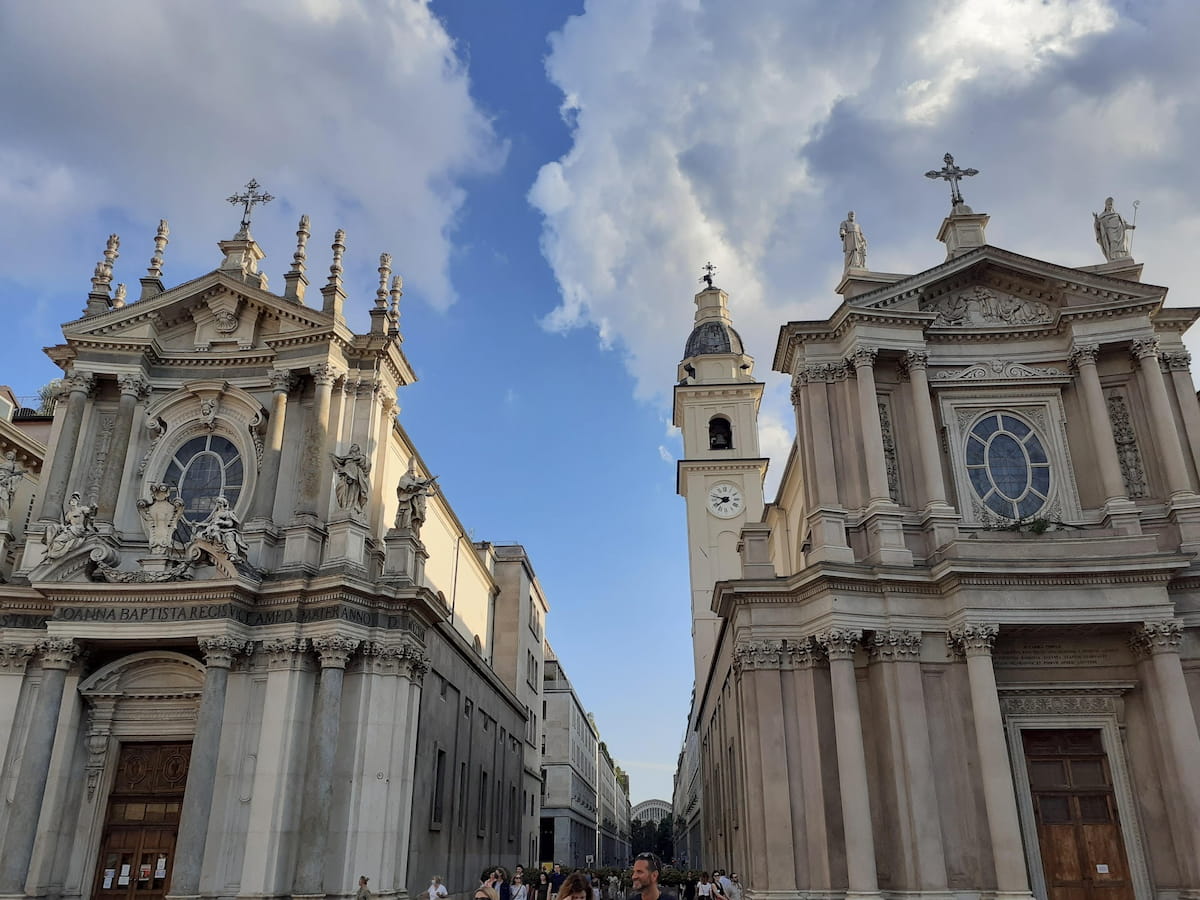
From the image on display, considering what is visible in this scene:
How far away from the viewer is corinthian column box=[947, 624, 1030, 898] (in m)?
19.0

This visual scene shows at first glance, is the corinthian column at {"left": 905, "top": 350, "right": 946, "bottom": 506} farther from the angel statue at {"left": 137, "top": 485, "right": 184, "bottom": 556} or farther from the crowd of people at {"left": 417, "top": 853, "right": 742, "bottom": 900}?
the angel statue at {"left": 137, "top": 485, "right": 184, "bottom": 556}

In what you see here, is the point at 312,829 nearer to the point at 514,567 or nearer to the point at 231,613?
the point at 231,613

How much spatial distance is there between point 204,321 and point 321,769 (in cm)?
1377

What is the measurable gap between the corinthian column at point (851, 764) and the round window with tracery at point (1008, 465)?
20.1ft

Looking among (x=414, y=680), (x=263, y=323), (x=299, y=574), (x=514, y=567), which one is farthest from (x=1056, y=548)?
(x=514, y=567)

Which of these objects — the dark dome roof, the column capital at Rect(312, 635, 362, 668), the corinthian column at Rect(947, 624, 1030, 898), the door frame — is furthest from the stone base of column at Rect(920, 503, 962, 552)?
A: the dark dome roof

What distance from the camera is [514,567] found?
46188mm

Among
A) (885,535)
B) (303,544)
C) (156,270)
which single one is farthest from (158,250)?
(885,535)

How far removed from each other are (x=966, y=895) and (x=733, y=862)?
1276 centimetres

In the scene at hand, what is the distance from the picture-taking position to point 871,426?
77.9ft

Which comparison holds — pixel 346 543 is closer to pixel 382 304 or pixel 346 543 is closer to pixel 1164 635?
pixel 382 304

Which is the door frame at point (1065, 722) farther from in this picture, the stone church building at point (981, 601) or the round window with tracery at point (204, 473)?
the round window with tracery at point (204, 473)

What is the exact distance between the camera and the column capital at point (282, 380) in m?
25.1

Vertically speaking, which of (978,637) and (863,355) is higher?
(863,355)
